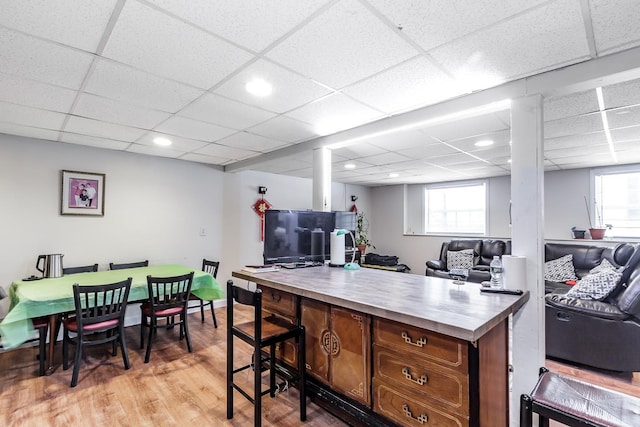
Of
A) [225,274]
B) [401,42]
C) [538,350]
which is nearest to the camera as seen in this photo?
[401,42]

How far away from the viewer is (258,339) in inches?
77.0

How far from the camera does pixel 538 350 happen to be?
200cm

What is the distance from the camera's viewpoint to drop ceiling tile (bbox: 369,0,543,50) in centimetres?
144

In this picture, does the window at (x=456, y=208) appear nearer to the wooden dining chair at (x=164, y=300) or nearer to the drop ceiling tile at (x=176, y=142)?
the drop ceiling tile at (x=176, y=142)

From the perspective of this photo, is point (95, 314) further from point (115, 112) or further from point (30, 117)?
point (30, 117)

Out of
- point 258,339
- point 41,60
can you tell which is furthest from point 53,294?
point 258,339

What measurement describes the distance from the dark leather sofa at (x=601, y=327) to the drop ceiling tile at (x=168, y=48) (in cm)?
363

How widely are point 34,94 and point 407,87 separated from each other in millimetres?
2818

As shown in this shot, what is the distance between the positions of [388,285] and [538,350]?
1004mm

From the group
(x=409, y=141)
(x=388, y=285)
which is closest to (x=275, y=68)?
(x=388, y=285)

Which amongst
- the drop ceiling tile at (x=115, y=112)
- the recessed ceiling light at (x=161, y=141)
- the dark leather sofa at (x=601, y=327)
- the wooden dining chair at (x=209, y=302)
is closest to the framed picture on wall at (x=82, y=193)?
the recessed ceiling light at (x=161, y=141)

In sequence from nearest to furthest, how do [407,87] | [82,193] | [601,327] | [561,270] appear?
[407,87] → [601,327] → [82,193] → [561,270]

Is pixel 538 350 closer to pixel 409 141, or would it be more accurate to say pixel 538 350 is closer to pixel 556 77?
pixel 556 77

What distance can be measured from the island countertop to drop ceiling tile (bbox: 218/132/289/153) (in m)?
1.62
